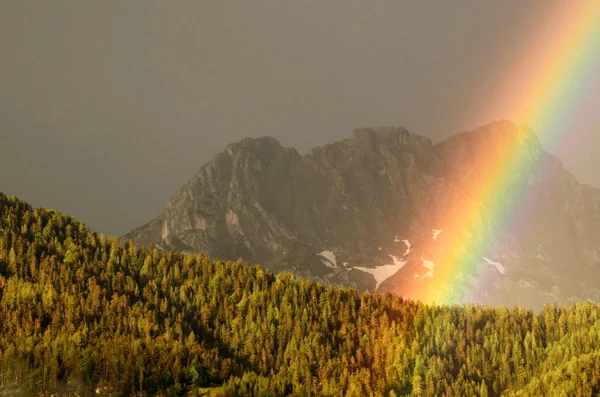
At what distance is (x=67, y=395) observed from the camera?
196250mm

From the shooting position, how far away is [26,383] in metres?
200

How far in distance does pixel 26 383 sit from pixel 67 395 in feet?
48.0
